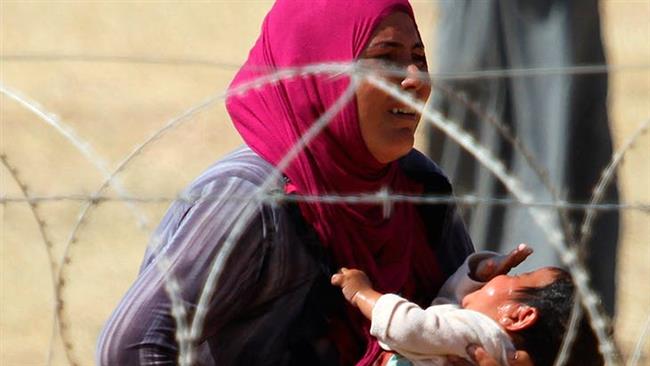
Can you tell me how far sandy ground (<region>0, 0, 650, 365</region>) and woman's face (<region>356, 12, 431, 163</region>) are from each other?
2090 mm

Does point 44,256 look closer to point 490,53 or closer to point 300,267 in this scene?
point 490,53

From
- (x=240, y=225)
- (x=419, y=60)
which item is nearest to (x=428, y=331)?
(x=240, y=225)

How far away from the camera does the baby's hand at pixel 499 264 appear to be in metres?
3.60

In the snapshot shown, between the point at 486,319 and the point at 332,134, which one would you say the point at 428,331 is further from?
the point at 332,134

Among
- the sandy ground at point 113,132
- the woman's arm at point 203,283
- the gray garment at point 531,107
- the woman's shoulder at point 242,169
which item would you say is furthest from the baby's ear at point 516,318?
the sandy ground at point 113,132

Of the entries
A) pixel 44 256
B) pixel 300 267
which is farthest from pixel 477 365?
pixel 44 256

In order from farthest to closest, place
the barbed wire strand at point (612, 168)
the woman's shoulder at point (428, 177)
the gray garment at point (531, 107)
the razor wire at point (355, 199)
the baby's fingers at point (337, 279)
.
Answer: the gray garment at point (531, 107), the woman's shoulder at point (428, 177), the baby's fingers at point (337, 279), the barbed wire strand at point (612, 168), the razor wire at point (355, 199)

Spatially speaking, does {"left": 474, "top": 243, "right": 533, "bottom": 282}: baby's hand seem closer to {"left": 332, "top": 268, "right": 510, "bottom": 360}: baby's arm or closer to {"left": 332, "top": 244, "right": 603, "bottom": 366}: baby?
{"left": 332, "top": 244, "right": 603, "bottom": 366}: baby

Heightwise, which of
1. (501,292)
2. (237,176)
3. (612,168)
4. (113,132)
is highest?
(113,132)

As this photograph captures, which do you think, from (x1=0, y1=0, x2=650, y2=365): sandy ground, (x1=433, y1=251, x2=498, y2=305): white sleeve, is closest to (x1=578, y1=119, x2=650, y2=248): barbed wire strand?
(x1=433, y1=251, x2=498, y2=305): white sleeve

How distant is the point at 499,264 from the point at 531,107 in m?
2.21

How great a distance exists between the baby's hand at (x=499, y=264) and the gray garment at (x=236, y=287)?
9.7 inches

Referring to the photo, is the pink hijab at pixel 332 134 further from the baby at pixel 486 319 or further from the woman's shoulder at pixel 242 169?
the baby at pixel 486 319

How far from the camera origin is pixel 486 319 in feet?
11.5
